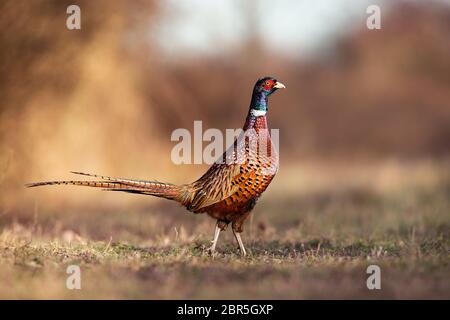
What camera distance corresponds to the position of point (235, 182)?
24.7 ft

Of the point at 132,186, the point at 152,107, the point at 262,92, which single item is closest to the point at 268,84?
the point at 262,92

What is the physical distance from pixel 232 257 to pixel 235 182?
77 cm

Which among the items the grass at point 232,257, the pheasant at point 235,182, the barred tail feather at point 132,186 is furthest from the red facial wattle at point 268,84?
the grass at point 232,257

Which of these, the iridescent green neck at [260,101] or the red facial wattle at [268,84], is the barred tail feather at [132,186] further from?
the red facial wattle at [268,84]

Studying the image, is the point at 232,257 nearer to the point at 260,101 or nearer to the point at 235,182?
the point at 235,182

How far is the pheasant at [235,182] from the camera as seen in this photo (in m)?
7.49

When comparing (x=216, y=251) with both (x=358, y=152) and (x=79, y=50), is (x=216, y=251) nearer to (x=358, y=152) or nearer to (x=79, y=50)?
(x=79, y=50)

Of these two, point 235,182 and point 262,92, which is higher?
point 262,92

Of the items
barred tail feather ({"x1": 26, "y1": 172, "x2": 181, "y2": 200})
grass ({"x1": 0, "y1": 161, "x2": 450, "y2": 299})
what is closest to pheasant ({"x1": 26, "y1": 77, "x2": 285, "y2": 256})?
barred tail feather ({"x1": 26, "y1": 172, "x2": 181, "y2": 200})

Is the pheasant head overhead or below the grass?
overhead

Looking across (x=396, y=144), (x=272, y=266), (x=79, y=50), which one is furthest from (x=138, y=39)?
(x=396, y=144)

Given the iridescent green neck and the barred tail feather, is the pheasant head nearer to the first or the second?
the iridescent green neck

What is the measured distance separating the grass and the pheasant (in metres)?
0.49

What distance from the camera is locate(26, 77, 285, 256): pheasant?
749cm
